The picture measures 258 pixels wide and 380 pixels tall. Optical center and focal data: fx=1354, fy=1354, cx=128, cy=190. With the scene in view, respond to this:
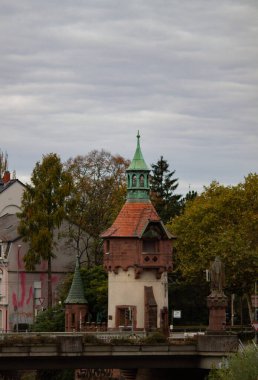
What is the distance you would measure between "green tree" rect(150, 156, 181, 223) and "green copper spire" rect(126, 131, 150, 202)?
31184 mm

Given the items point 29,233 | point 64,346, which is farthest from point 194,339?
point 29,233

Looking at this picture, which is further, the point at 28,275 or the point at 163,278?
the point at 28,275

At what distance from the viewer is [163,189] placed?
149 m

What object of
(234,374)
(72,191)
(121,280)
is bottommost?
(234,374)

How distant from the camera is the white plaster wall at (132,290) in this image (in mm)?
104750

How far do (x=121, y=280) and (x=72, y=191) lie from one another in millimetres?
→ 28545

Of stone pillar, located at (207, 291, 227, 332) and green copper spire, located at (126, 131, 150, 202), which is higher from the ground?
green copper spire, located at (126, 131, 150, 202)

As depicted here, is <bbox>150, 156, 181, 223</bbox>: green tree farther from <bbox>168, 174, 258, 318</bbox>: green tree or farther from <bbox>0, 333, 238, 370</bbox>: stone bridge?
<bbox>0, 333, 238, 370</bbox>: stone bridge

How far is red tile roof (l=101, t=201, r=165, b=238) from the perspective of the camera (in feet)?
347

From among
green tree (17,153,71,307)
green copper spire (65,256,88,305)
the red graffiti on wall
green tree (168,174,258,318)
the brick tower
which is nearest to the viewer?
the brick tower

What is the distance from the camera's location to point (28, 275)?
445 ft

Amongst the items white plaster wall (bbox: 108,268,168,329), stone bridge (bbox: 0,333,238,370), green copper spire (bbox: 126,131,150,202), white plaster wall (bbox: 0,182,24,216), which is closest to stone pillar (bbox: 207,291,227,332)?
stone bridge (bbox: 0,333,238,370)

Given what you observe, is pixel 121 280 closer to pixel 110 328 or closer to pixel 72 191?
pixel 110 328

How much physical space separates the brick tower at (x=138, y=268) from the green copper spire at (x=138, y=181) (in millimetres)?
1335
